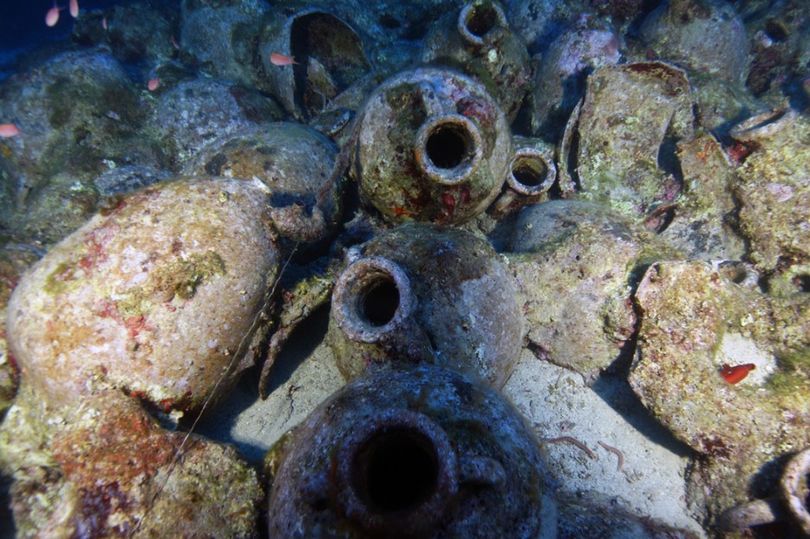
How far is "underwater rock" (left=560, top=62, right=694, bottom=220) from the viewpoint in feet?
14.8

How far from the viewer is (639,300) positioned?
3.25 metres

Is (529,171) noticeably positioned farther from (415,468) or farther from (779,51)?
(779,51)

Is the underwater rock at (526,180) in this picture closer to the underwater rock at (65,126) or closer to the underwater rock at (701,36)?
the underwater rock at (701,36)

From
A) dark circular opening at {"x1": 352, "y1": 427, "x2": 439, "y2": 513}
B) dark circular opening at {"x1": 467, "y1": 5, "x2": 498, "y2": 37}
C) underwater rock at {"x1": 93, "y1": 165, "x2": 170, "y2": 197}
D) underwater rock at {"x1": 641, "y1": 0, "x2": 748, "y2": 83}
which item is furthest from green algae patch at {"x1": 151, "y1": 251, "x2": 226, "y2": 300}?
underwater rock at {"x1": 641, "y1": 0, "x2": 748, "y2": 83}

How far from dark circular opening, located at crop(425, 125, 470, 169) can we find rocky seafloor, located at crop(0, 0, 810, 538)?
3 centimetres

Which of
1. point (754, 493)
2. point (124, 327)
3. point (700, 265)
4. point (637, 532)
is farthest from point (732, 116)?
point (124, 327)

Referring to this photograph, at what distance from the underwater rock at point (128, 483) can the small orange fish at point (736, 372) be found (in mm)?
3611

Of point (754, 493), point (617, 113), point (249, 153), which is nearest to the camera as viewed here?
point (754, 493)

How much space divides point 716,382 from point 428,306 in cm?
240

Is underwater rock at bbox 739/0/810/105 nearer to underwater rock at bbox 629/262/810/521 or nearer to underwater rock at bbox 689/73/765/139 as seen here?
underwater rock at bbox 689/73/765/139

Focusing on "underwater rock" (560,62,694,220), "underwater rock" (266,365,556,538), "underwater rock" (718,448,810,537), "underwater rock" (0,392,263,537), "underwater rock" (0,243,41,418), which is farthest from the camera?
"underwater rock" (560,62,694,220)

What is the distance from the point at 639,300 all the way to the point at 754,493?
5.18 feet

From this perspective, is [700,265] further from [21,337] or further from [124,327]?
[21,337]

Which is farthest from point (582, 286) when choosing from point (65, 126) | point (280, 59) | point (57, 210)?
point (65, 126)
